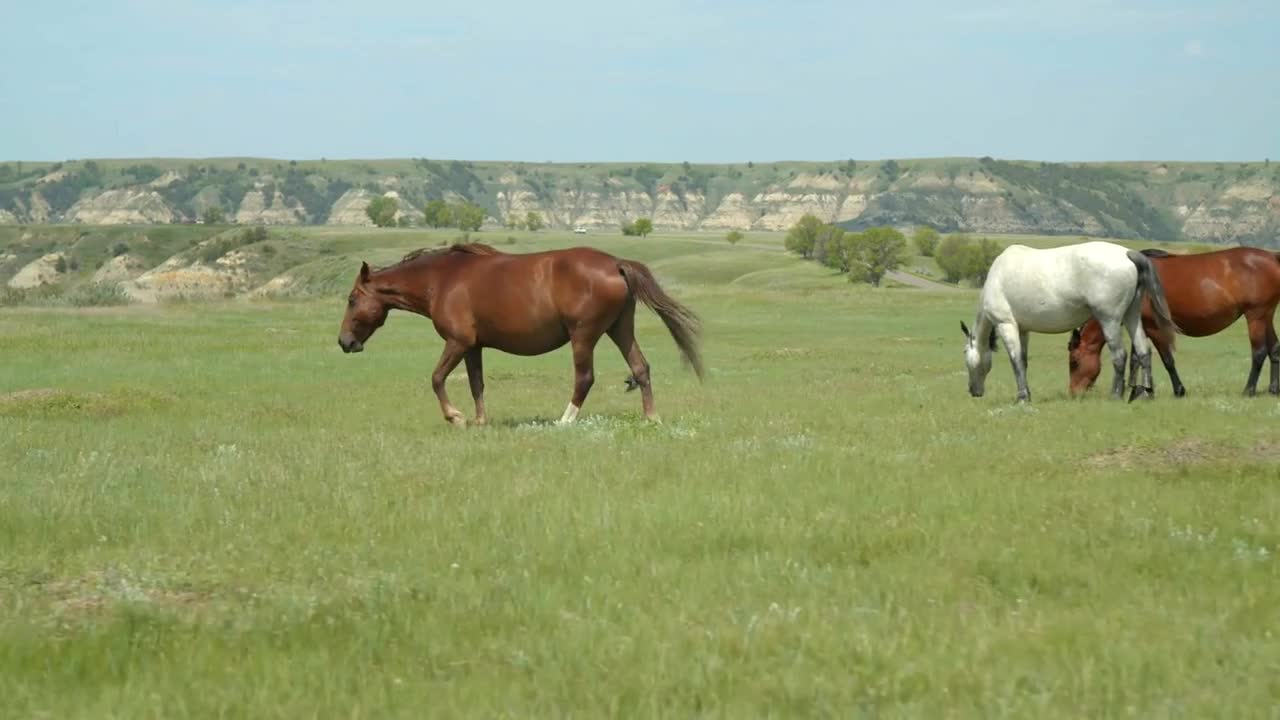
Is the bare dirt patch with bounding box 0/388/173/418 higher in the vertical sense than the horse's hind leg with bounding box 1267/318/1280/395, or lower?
lower

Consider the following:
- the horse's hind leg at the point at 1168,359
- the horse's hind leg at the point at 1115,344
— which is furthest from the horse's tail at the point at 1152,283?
the horse's hind leg at the point at 1168,359

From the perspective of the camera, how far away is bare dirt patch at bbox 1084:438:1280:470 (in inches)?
506

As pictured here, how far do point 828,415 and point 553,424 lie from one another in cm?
416

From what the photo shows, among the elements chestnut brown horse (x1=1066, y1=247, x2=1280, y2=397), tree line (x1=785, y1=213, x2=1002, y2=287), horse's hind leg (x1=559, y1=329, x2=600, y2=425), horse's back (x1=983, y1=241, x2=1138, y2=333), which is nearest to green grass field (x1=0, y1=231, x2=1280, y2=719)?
horse's hind leg (x1=559, y1=329, x2=600, y2=425)

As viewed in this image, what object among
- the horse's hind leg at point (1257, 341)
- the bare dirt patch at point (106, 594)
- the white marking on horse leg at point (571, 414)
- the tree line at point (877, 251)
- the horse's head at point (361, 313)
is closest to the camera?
the bare dirt patch at point (106, 594)

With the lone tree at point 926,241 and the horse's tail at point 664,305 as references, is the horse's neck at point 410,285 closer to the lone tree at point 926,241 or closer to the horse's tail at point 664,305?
the horse's tail at point 664,305

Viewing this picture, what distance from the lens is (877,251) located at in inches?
5384

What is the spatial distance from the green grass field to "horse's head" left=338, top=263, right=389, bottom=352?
1.54 metres

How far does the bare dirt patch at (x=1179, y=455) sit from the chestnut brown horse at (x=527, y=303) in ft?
20.0

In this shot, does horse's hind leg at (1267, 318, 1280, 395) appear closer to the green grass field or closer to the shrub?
the green grass field

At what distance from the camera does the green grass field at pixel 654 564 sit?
6430 millimetres

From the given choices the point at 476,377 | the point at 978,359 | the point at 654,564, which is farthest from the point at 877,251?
the point at 654,564

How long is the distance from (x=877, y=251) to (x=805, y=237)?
28.0 metres

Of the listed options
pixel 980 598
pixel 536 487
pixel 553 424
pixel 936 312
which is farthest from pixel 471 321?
pixel 936 312
